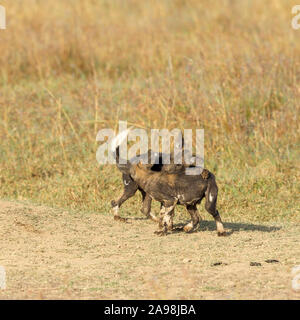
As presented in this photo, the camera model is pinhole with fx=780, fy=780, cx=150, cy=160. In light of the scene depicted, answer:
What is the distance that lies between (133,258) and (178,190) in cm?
94

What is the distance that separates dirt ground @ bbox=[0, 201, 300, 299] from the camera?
17.5 feet

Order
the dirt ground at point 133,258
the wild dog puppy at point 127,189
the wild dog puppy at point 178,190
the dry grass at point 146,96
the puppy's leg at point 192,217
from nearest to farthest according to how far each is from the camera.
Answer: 1. the dirt ground at point 133,258
2. the wild dog puppy at point 178,190
3. the puppy's leg at point 192,217
4. the wild dog puppy at point 127,189
5. the dry grass at point 146,96

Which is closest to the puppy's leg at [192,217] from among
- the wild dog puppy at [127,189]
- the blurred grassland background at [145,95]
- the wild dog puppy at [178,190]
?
the wild dog puppy at [178,190]

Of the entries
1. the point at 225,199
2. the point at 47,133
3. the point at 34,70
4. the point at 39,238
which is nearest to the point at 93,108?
the point at 47,133

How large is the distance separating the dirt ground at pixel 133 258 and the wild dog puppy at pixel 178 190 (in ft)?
0.54

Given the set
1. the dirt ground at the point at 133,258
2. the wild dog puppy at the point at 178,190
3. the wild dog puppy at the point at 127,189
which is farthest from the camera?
the wild dog puppy at the point at 127,189

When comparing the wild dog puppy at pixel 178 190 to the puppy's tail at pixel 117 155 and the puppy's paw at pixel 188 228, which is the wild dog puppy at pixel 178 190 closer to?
the puppy's paw at pixel 188 228

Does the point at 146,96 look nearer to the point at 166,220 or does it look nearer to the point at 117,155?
the point at 117,155

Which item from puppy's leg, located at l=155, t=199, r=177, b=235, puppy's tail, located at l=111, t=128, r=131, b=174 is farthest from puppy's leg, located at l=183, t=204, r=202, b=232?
puppy's tail, located at l=111, t=128, r=131, b=174

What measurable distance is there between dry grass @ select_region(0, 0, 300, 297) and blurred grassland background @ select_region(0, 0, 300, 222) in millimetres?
20

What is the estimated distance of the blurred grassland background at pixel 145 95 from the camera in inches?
359

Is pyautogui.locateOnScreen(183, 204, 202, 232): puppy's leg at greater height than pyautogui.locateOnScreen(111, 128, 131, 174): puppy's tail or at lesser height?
lesser

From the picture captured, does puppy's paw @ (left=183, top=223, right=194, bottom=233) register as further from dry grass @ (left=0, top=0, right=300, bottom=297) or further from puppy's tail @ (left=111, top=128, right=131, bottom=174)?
puppy's tail @ (left=111, top=128, right=131, bottom=174)
